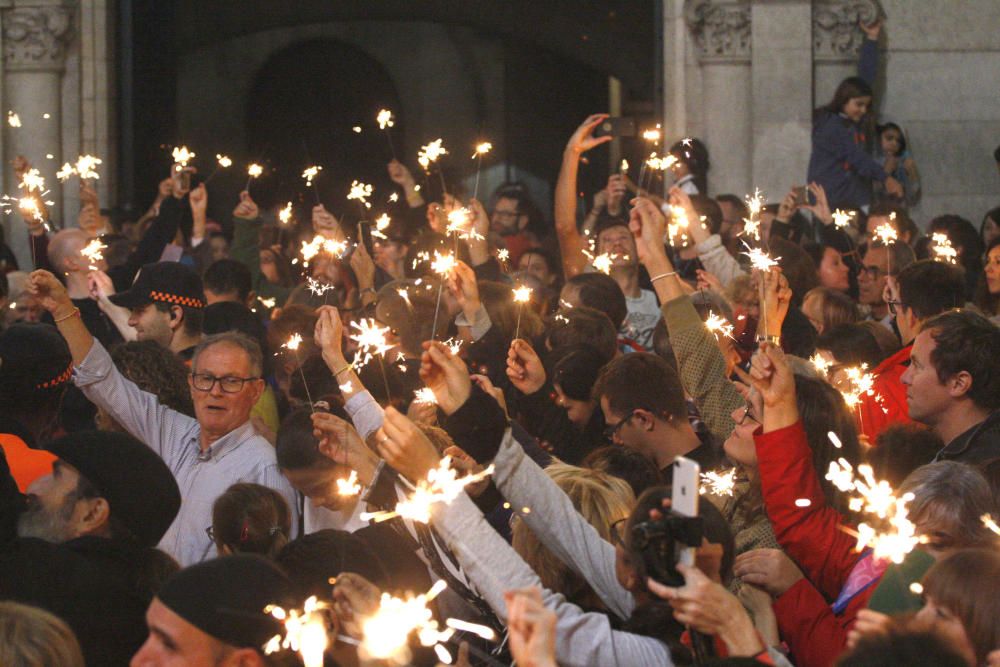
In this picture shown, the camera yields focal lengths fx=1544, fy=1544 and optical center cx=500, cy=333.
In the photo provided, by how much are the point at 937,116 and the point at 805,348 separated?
5352 millimetres

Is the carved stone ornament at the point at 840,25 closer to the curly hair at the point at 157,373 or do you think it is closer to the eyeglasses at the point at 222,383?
the curly hair at the point at 157,373

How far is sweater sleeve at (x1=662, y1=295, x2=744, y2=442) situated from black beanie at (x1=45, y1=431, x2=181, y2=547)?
224 cm

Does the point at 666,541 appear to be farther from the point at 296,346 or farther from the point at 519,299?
the point at 296,346

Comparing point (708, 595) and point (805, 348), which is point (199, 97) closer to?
point (805, 348)

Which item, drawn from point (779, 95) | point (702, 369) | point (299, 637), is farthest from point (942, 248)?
point (299, 637)

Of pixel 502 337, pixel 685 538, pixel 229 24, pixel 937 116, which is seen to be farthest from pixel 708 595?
pixel 229 24

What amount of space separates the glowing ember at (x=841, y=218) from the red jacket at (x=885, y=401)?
3.62 meters

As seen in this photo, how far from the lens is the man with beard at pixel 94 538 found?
3.69m

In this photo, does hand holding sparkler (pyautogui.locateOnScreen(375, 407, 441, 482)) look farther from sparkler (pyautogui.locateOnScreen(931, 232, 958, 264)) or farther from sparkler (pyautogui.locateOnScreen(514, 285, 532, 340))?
sparkler (pyautogui.locateOnScreen(931, 232, 958, 264))

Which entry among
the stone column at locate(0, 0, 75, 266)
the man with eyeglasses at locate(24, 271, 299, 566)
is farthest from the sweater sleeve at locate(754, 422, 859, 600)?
the stone column at locate(0, 0, 75, 266)

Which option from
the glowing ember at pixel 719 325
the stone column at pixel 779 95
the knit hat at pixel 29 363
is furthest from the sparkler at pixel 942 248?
the knit hat at pixel 29 363

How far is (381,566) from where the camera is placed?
402cm

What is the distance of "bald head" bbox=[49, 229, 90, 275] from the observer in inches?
332

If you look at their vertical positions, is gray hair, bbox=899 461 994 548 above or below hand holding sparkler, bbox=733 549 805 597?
above
